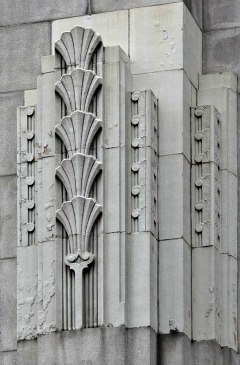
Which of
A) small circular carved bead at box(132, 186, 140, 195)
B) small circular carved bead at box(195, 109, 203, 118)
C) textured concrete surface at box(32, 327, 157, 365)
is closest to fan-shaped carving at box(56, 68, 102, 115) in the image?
small circular carved bead at box(132, 186, 140, 195)

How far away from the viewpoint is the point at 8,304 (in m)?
26.8

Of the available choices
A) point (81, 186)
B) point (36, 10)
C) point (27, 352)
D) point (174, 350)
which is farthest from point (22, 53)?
point (174, 350)

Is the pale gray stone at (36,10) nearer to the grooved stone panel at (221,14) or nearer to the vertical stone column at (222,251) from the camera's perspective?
the grooved stone panel at (221,14)

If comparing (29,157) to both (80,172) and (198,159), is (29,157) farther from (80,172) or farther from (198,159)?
(198,159)

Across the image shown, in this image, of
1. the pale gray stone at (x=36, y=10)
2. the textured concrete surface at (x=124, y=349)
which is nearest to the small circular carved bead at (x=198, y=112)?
the pale gray stone at (x=36, y=10)

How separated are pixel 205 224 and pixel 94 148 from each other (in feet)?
5.41

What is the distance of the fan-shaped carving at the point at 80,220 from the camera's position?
26.0 meters

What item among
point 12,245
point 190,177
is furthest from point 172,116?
point 12,245

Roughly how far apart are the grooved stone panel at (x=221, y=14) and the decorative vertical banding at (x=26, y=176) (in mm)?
2596

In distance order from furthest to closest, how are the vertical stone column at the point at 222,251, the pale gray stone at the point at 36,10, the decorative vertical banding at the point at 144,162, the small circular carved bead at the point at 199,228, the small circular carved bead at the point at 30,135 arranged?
the pale gray stone at the point at 36,10, the small circular carved bead at the point at 30,135, the small circular carved bead at the point at 199,228, the vertical stone column at the point at 222,251, the decorative vertical banding at the point at 144,162

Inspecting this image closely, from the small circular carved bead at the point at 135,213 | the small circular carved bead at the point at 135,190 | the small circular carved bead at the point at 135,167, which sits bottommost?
the small circular carved bead at the point at 135,213

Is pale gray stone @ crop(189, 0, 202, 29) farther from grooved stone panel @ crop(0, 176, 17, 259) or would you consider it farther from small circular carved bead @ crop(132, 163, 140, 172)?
grooved stone panel @ crop(0, 176, 17, 259)

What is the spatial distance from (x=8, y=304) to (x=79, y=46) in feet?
10.9

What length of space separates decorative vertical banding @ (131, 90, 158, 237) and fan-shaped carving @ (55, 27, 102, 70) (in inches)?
29.7
